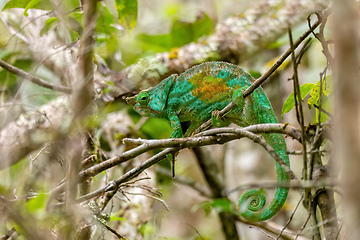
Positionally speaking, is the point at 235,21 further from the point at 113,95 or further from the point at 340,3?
the point at 340,3

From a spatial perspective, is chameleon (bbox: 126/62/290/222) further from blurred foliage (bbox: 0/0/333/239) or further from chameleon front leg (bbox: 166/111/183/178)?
blurred foliage (bbox: 0/0/333/239)

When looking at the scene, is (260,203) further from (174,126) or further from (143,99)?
(143,99)

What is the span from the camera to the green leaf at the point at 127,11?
7.52 feet

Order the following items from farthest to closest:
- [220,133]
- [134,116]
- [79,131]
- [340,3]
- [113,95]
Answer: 1. [134,116]
2. [113,95]
3. [220,133]
4. [79,131]
5. [340,3]

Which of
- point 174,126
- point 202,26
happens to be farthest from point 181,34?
point 174,126

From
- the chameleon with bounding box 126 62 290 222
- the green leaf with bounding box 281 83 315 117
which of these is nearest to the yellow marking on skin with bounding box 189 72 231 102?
the chameleon with bounding box 126 62 290 222

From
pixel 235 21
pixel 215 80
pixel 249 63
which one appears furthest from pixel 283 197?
pixel 249 63

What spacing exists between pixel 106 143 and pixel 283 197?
5.52ft

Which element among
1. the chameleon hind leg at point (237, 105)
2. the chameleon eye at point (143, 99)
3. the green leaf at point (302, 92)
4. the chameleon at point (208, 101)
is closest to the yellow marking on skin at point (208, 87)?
the chameleon at point (208, 101)

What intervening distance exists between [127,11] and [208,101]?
27.5 inches

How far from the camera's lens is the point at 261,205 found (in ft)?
6.28

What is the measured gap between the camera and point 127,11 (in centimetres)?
232

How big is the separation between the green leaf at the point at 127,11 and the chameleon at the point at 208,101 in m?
0.42

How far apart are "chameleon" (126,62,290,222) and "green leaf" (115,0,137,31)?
42cm
